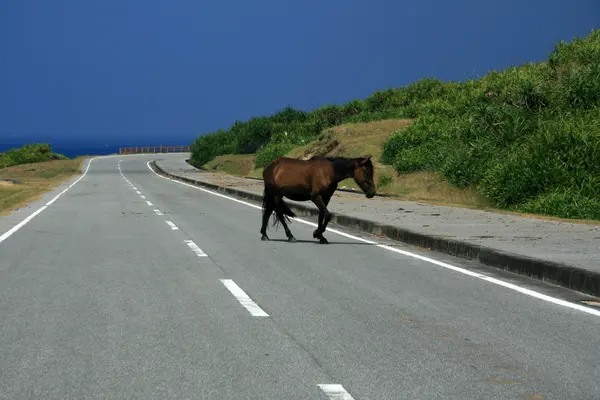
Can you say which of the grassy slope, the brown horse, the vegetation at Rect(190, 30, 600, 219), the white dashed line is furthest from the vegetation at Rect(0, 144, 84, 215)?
the brown horse

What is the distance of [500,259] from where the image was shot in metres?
13.0

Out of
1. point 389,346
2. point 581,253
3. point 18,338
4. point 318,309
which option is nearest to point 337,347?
point 389,346

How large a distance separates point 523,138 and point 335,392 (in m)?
24.8

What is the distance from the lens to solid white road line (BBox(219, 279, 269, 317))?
28.8 ft

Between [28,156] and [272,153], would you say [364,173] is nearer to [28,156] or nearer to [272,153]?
[272,153]

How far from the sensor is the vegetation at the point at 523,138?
78.5 feet

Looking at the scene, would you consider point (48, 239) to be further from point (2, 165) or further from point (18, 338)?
point (2, 165)

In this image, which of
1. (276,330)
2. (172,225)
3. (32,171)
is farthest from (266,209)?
(32,171)

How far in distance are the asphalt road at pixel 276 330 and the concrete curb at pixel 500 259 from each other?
0.38 metres

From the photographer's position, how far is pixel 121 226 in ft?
66.4

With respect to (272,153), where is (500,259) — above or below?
above

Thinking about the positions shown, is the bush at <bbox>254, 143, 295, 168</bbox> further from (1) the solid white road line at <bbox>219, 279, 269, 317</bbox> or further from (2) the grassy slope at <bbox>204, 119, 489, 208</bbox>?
(1) the solid white road line at <bbox>219, 279, 269, 317</bbox>

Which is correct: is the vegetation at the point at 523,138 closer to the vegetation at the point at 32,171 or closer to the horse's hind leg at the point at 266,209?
the horse's hind leg at the point at 266,209

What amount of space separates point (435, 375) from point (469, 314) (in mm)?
2665
